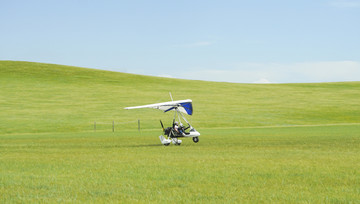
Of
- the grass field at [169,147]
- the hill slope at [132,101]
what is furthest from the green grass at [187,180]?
the hill slope at [132,101]

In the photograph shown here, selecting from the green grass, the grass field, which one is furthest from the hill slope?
the green grass

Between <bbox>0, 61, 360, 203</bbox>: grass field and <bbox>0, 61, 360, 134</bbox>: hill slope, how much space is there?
20cm

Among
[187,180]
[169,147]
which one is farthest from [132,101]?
[187,180]

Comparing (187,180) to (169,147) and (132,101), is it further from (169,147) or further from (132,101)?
(132,101)

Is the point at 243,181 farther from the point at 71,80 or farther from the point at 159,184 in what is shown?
the point at 71,80

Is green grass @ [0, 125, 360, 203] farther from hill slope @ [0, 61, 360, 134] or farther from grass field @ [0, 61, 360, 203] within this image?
hill slope @ [0, 61, 360, 134]

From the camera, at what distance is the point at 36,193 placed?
1162cm

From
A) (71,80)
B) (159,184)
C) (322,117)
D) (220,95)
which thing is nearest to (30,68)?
(71,80)

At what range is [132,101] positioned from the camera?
81188 mm

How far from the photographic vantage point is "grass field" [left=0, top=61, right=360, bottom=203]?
39.0ft

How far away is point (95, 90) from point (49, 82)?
502 inches

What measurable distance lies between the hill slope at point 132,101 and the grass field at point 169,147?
202 millimetres

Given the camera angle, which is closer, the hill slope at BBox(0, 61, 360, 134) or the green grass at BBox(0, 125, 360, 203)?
the green grass at BBox(0, 125, 360, 203)

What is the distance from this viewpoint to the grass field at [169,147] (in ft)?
39.0
